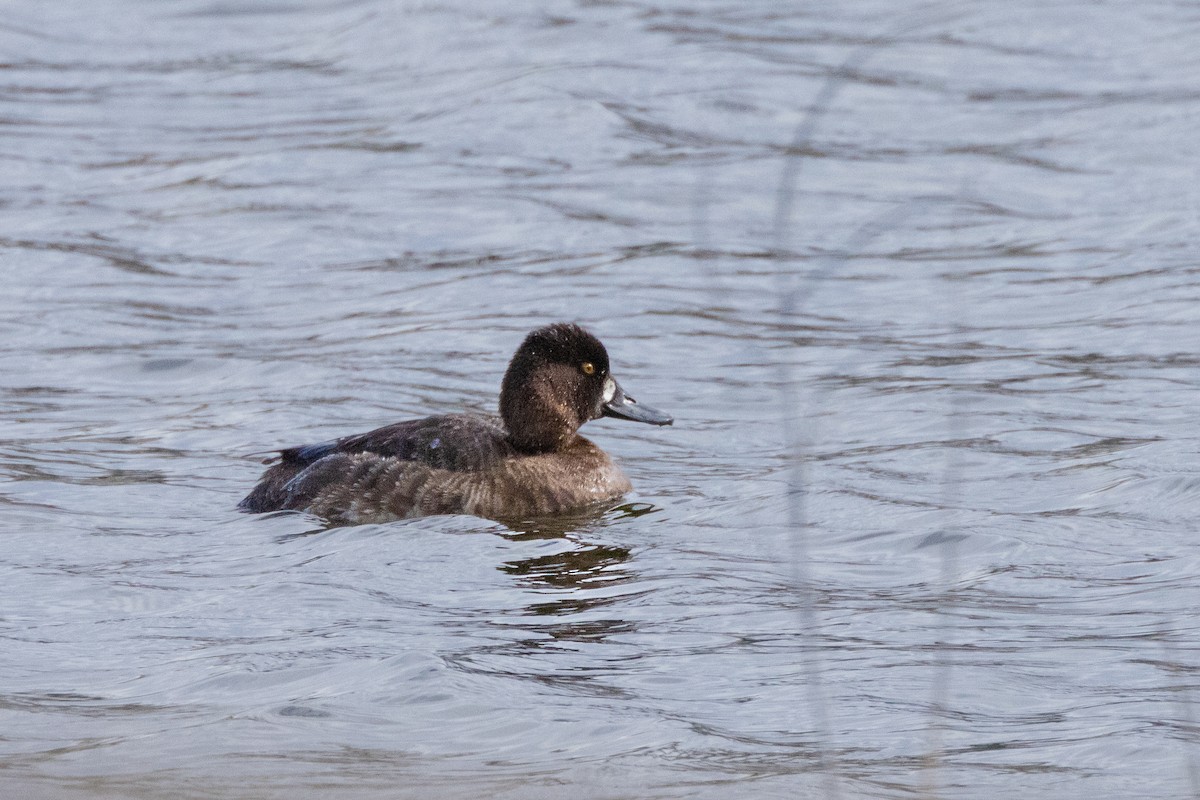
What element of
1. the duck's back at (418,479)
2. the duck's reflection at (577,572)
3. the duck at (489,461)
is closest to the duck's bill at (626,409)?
the duck at (489,461)

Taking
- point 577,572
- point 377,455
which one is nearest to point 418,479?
point 377,455

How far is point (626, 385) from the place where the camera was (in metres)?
11.7

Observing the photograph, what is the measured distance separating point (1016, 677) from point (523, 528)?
3.05 metres

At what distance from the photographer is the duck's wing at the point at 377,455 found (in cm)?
892

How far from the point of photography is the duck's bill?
957 centimetres

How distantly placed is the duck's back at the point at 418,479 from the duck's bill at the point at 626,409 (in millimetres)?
532

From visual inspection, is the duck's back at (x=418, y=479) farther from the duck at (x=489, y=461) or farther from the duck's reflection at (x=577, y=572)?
the duck's reflection at (x=577, y=572)

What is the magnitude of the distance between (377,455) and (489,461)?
1.71ft

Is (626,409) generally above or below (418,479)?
above

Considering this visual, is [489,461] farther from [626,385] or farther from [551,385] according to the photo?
[626,385]

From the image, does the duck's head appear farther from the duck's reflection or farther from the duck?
the duck's reflection

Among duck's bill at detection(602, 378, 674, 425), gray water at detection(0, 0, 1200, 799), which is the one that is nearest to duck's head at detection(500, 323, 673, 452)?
duck's bill at detection(602, 378, 674, 425)

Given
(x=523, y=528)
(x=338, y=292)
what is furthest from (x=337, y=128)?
(x=523, y=528)

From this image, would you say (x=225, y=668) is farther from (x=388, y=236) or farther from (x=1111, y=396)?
(x=388, y=236)
